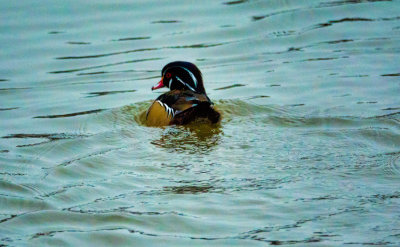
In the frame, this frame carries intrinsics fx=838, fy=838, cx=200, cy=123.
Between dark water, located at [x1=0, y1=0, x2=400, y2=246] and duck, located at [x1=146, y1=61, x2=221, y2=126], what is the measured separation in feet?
0.58

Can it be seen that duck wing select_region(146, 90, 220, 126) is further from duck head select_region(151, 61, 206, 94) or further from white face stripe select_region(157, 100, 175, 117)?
duck head select_region(151, 61, 206, 94)

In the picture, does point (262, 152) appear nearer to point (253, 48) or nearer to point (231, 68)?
point (231, 68)

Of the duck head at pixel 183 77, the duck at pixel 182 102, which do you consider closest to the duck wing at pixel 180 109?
the duck at pixel 182 102

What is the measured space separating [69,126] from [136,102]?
1572mm

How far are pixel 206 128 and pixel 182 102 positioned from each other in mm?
526

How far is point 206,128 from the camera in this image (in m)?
10.5

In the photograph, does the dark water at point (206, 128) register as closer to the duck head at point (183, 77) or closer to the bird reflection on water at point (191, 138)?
the bird reflection on water at point (191, 138)

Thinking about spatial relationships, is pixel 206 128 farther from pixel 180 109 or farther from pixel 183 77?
pixel 183 77

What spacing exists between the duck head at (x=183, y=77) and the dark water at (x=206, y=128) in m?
0.52

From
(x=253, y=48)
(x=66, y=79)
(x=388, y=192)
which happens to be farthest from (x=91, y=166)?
(x=253, y=48)

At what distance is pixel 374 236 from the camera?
6434mm

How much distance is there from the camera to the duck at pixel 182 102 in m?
10.6

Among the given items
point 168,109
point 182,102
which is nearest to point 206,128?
point 182,102

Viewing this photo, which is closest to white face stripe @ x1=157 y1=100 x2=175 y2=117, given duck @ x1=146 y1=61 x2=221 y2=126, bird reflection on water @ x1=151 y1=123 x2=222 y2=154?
duck @ x1=146 y1=61 x2=221 y2=126
